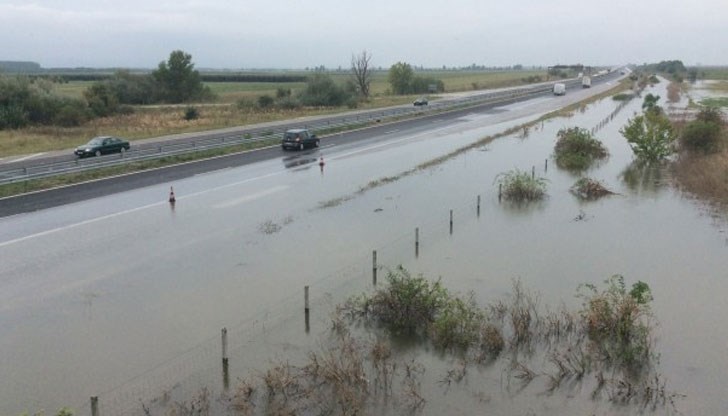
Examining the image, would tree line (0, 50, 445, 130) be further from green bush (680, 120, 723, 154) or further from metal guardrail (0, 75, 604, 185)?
green bush (680, 120, 723, 154)

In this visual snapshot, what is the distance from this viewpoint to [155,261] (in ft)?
64.2

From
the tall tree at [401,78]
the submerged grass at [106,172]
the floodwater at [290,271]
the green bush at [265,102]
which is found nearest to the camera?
the floodwater at [290,271]

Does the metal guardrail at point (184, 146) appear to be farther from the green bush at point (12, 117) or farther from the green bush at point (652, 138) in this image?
the green bush at point (652, 138)

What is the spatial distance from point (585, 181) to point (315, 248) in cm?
1590

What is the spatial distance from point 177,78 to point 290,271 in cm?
9347

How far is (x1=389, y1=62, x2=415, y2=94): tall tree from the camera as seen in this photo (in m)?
126

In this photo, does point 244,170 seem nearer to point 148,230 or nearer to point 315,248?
point 148,230

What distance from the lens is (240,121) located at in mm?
64875

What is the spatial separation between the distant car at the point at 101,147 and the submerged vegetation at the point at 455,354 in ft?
93.8

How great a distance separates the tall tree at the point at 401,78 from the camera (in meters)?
126

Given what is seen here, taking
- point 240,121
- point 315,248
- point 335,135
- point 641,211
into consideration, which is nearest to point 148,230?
point 315,248

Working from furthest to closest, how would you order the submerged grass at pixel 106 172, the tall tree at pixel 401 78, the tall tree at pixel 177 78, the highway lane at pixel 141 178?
the tall tree at pixel 401 78 < the tall tree at pixel 177 78 < the submerged grass at pixel 106 172 < the highway lane at pixel 141 178

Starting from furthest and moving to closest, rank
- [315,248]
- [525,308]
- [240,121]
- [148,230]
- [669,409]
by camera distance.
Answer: [240,121] < [148,230] < [315,248] < [525,308] < [669,409]

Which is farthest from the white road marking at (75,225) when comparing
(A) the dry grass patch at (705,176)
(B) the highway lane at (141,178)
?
(A) the dry grass patch at (705,176)
